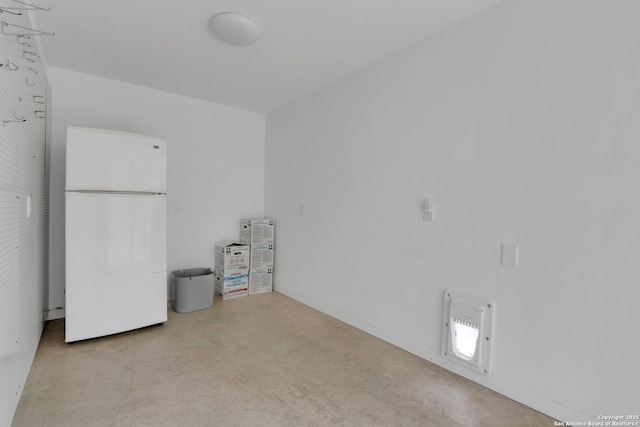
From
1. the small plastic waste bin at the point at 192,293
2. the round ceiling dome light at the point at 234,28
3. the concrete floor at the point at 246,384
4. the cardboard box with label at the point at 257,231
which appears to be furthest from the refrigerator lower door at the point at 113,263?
the round ceiling dome light at the point at 234,28

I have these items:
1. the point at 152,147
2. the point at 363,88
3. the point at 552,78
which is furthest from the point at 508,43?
the point at 152,147

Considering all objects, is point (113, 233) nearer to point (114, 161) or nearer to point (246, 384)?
point (114, 161)

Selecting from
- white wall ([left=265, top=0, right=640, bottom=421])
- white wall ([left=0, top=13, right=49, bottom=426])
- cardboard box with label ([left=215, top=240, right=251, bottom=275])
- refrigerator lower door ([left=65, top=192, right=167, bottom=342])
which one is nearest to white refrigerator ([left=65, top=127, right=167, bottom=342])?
refrigerator lower door ([left=65, top=192, right=167, bottom=342])

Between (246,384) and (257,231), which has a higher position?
(257,231)

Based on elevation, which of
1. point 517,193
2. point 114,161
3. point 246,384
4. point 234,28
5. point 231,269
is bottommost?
point 246,384

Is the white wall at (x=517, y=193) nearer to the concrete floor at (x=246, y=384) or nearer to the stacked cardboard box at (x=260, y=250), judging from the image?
the concrete floor at (x=246, y=384)

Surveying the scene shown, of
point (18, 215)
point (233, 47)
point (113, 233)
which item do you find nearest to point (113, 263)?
Answer: point (113, 233)

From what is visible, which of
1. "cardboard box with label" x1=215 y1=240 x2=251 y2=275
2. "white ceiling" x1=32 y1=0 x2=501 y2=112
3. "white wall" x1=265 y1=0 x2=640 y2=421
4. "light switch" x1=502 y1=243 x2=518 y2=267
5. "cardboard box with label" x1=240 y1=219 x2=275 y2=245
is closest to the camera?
"white wall" x1=265 y1=0 x2=640 y2=421

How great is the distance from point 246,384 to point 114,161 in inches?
80.5

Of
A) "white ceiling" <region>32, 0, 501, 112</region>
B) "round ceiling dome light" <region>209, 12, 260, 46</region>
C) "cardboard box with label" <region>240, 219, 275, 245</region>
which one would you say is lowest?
"cardboard box with label" <region>240, 219, 275, 245</region>

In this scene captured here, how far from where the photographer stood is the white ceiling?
Answer: 1.98 metres

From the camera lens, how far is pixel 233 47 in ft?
8.11

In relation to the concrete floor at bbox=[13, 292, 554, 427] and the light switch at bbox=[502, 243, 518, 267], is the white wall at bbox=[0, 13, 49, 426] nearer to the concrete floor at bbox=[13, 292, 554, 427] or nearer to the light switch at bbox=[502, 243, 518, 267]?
the concrete floor at bbox=[13, 292, 554, 427]

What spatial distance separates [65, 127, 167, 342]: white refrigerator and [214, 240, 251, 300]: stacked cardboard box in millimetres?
912
